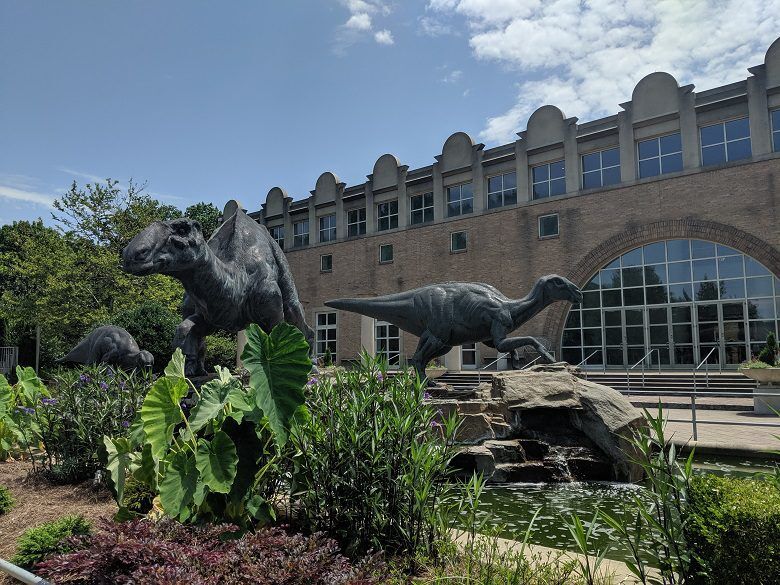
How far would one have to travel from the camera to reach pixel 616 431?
7.34 metres

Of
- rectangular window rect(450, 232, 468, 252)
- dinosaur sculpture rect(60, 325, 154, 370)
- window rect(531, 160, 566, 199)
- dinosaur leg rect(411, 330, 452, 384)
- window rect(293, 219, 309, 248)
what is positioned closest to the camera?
dinosaur leg rect(411, 330, 452, 384)

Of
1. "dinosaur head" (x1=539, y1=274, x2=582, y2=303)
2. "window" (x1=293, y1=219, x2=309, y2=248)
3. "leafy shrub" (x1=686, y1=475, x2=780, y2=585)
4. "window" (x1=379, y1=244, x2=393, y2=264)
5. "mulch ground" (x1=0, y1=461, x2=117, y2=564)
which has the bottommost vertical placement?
"mulch ground" (x1=0, y1=461, x2=117, y2=564)

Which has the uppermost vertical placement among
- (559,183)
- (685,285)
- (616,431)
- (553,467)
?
(559,183)

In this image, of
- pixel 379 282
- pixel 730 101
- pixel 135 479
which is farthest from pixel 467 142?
pixel 135 479

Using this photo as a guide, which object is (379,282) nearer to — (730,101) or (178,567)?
(730,101)

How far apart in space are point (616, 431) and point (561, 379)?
44.2 inches

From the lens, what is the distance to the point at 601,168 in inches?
947

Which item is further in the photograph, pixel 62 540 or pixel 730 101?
pixel 730 101

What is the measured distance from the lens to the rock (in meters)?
7.42

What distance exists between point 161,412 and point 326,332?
95.7 feet

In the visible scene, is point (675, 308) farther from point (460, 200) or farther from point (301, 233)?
point (301, 233)

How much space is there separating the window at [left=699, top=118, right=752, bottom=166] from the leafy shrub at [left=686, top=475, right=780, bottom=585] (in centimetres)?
2226

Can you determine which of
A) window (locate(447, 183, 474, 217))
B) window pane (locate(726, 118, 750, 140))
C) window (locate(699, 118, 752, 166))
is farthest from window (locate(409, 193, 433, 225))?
window pane (locate(726, 118, 750, 140))

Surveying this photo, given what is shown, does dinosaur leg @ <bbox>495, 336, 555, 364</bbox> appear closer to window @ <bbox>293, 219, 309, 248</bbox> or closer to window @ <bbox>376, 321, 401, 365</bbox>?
window @ <bbox>376, 321, 401, 365</bbox>
